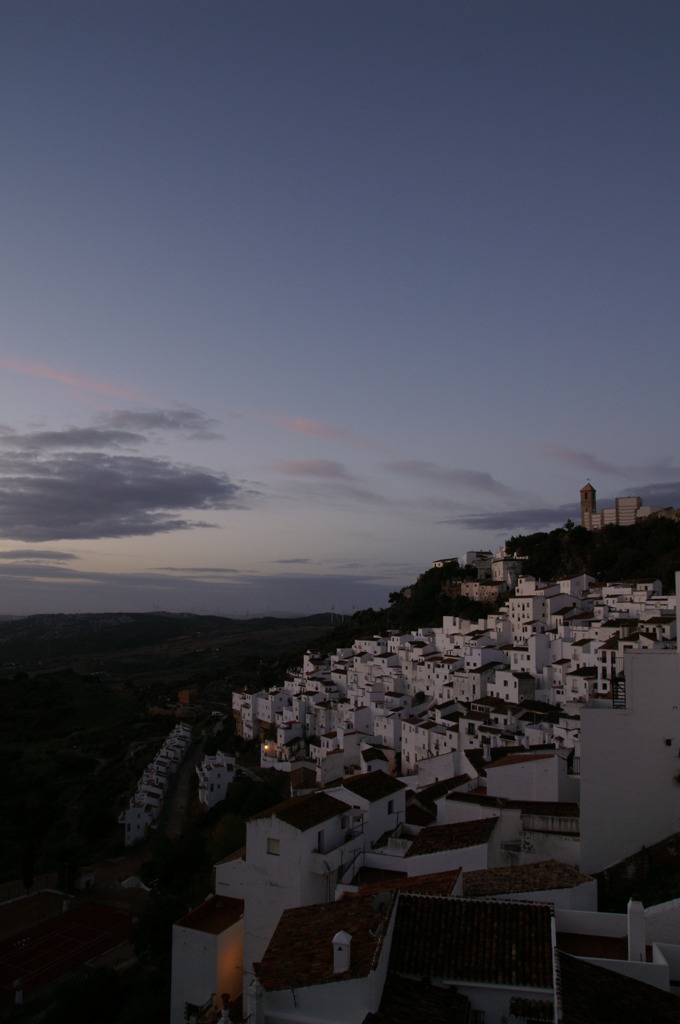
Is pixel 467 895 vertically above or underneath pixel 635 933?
underneath

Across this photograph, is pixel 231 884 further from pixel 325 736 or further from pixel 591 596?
pixel 591 596

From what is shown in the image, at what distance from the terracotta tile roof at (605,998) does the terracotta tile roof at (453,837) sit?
3979mm

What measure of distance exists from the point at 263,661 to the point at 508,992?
65786 millimetres

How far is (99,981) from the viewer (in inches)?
649

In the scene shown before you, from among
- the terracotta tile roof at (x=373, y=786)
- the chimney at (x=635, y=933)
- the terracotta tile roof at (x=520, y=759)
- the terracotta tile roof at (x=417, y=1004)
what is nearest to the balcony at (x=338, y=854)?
the terracotta tile roof at (x=373, y=786)

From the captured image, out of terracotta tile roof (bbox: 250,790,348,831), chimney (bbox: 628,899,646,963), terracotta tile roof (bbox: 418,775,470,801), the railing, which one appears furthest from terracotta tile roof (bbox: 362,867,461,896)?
terracotta tile roof (bbox: 418,775,470,801)

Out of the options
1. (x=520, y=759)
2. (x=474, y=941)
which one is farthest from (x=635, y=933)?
(x=520, y=759)

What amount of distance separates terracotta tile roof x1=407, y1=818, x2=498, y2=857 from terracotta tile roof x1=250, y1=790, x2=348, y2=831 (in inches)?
56.8

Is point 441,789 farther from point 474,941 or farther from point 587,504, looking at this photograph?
point 587,504

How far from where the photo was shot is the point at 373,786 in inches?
559

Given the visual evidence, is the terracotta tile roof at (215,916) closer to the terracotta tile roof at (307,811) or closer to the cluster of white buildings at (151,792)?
the terracotta tile roof at (307,811)

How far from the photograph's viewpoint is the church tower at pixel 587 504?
63.8m

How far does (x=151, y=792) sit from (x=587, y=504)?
46.5 metres

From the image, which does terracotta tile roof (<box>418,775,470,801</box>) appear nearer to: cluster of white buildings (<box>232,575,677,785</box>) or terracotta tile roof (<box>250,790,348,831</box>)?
cluster of white buildings (<box>232,575,677,785</box>)
